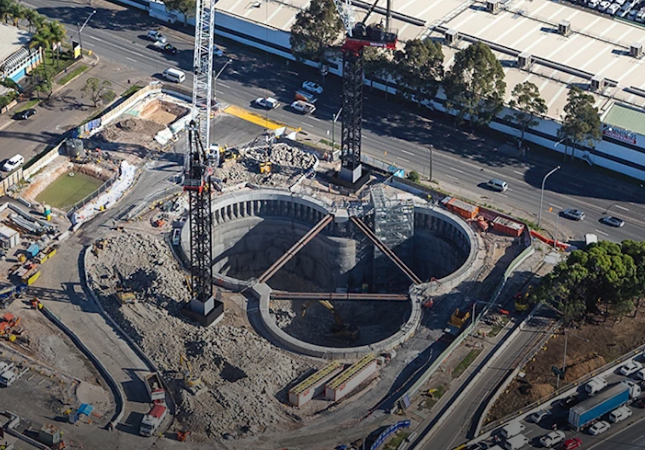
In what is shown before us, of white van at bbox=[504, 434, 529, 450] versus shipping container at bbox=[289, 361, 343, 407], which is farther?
shipping container at bbox=[289, 361, 343, 407]

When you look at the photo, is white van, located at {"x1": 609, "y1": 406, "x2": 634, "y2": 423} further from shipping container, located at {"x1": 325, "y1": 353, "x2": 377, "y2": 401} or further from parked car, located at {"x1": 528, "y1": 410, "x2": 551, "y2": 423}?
shipping container, located at {"x1": 325, "y1": 353, "x2": 377, "y2": 401}

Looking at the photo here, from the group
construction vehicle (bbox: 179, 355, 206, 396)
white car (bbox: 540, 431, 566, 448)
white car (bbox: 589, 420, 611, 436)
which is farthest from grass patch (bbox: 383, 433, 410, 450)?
construction vehicle (bbox: 179, 355, 206, 396)

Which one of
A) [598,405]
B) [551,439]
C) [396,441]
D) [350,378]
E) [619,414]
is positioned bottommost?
[396,441]

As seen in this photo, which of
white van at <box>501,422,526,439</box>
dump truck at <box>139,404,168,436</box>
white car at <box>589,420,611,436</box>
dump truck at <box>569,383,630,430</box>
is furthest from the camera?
white car at <box>589,420,611,436</box>

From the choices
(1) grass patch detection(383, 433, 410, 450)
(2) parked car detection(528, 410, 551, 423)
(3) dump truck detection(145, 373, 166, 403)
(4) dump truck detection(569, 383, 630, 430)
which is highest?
(4) dump truck detection(569, 383, 630, 430)

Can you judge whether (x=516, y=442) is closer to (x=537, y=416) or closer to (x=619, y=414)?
(x=537, y=416)

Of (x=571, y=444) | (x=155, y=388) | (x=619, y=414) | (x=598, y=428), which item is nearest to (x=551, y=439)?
(x=571, y=444)

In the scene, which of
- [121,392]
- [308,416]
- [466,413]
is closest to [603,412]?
[466,413]
